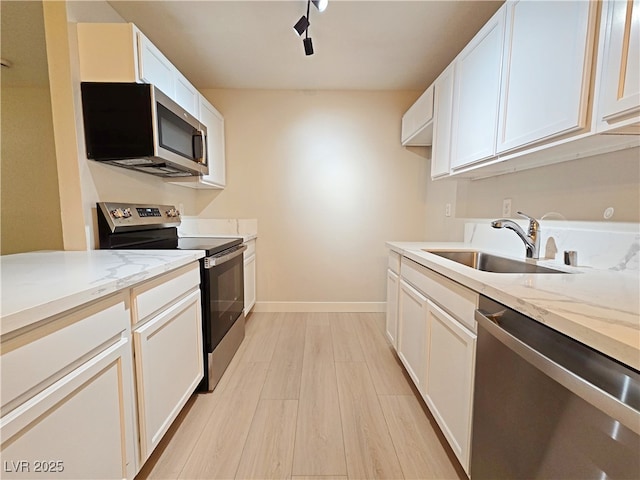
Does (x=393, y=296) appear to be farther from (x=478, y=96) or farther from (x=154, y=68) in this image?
(x=154, y=68)

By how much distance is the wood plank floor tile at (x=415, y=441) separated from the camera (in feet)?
4.02

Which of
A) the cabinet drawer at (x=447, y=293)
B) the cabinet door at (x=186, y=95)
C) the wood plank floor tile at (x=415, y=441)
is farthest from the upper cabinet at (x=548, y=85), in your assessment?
the cabinet door at (x=186, y=95)

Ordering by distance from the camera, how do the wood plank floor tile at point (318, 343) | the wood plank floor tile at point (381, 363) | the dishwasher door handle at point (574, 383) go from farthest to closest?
the wood plank floor tile at point (318, 343), the wood plank floor tile at point (381, 363), the dishwasher door handle at point (574, 383)

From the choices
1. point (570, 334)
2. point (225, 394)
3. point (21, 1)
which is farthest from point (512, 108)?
point (21, 1)

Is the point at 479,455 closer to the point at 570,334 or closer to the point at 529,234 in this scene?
the point at 570,334

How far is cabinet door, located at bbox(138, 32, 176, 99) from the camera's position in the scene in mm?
1547

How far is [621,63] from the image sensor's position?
0.84 m

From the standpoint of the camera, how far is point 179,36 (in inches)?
81.9

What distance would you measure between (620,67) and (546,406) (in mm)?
1015

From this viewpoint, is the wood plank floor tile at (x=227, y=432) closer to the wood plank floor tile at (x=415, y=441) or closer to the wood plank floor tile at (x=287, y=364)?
the wood plank floor tile at (x=287, y=364)

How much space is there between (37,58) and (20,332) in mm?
1871

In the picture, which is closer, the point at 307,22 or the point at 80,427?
the point at 80,427

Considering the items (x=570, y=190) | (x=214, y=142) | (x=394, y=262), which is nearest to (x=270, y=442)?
(x=394, y=262)

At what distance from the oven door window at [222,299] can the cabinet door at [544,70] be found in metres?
1.78
